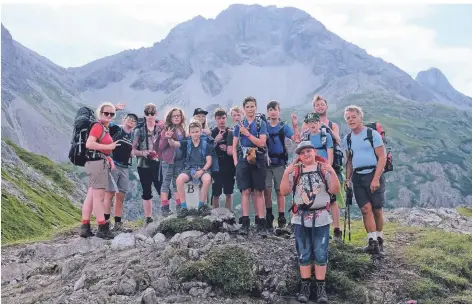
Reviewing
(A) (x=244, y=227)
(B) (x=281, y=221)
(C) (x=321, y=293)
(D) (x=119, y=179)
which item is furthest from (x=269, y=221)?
(D) (x=119, y=179)

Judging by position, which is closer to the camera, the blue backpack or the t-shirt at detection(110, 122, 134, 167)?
the t-shirt at detection(110, 122, 134, 167)

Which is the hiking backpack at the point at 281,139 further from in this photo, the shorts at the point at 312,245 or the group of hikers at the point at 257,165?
the shorts at the point at 312,245

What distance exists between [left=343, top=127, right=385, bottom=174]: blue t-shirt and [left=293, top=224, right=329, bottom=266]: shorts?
2.83 meters

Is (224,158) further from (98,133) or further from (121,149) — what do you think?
A: (98,133)

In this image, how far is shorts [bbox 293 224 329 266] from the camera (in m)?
8.38

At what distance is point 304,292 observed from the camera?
27.1 feet

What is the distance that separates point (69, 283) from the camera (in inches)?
338

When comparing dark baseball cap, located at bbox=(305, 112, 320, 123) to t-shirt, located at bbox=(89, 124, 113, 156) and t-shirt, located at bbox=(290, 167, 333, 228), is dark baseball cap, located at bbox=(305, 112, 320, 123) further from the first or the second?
t-shirt, located at bbox=(89, 124, 113, 156)

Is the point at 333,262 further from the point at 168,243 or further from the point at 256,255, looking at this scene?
the point at 168,243

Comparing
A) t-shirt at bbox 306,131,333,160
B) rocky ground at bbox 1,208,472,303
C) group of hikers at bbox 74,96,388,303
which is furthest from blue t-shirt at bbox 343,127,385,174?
rocky ground at bbox 1,208,472,303

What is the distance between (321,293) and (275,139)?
16.0 feet

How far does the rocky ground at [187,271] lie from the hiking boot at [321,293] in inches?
13.4

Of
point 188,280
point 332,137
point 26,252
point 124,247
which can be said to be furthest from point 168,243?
point 332,137

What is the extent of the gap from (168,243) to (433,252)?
6908 millimetres
